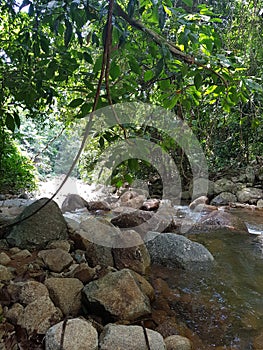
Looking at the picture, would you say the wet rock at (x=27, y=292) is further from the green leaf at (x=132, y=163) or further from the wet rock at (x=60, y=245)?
the green leaf at (x=132, y=163)

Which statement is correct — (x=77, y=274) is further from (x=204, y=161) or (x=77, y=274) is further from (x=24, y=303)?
(x=204, y=161)

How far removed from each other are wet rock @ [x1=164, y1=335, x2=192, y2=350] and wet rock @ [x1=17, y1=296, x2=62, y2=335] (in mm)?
687

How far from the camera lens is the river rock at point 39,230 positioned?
2.91 metres

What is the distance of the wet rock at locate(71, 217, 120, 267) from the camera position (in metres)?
2.95

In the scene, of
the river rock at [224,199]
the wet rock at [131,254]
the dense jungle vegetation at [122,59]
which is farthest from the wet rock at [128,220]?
the river rock at [224,199]

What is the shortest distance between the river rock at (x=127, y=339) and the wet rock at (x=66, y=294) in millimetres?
348

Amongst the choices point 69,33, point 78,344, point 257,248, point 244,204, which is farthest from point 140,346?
point 244,204

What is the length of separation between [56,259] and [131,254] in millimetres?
796

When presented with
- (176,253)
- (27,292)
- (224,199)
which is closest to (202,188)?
(224,199)

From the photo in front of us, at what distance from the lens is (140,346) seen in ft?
5.46

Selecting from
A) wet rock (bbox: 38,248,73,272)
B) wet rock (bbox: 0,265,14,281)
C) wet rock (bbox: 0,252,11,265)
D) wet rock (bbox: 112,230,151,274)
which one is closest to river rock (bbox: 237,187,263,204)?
wet rock (bbox: 112,230,151,274)

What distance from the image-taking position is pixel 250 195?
780 centimetres

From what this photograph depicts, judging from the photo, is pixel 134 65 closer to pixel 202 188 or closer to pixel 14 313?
pixel 14 313

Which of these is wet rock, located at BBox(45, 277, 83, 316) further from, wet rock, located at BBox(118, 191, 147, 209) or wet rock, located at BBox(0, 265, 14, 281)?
wet rock, located at BBox(118, 191, 147, 209)
